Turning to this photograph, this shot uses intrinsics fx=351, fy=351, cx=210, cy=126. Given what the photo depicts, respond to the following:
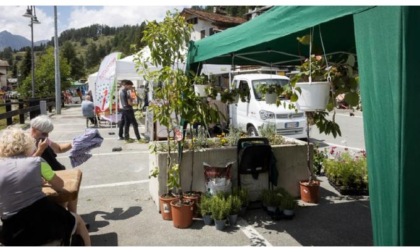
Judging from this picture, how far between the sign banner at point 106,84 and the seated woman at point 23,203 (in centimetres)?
741

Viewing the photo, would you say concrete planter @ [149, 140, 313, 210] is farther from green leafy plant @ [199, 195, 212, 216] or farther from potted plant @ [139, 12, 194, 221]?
green leafy plant @ [199, 195, 212, 216]

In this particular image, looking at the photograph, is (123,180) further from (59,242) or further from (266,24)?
(266,24)

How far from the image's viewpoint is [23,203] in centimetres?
291

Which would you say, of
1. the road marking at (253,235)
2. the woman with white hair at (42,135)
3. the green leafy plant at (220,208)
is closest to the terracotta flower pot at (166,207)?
the green leafy plant at (220,208)

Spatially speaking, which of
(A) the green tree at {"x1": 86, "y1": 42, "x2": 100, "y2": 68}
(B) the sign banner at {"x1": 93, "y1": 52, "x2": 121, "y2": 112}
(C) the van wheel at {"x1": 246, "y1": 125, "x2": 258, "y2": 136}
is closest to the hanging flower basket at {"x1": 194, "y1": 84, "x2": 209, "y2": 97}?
(C) the van wheel at {"x1": 246, "y1": 125, "x2": 258, "y2": 136}

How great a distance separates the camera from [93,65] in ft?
382

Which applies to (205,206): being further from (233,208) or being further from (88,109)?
(88,109)

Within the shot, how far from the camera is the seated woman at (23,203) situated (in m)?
2.88

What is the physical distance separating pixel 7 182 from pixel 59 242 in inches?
26.3

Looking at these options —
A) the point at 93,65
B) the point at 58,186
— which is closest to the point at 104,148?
the point at 58,186

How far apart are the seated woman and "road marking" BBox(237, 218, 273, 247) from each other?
2.00m

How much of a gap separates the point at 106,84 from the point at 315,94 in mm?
9443

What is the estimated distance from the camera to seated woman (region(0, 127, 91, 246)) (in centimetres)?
288

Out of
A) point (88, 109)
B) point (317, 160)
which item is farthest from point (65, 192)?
point (88, 109)
